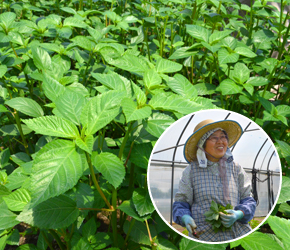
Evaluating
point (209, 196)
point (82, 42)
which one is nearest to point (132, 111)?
point (209, 196)

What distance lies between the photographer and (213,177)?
0.69 m

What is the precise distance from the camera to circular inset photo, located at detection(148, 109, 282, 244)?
0.69 m

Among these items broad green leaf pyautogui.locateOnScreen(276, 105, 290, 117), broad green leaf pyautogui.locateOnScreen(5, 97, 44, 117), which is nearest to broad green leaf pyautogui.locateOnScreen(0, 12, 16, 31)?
broad green leaf pyautogui.locateOnScreen(5, 97, 44, 117)

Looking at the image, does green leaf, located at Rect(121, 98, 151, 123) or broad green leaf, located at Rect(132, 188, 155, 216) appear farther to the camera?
broad green leaf, located at Rect(132, 188, 155, 216)

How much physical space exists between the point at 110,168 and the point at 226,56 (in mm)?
1045

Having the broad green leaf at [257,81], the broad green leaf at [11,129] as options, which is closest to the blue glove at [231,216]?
the broad green leaf at [257,81]

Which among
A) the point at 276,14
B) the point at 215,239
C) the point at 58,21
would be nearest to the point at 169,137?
the point at 215,239

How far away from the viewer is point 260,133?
0.72m

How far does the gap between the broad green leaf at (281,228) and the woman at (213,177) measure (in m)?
0.17

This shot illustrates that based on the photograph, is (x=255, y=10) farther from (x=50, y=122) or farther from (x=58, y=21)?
(x=50, y=122)

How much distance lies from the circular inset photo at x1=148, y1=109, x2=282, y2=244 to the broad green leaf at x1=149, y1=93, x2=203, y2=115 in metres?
0.08

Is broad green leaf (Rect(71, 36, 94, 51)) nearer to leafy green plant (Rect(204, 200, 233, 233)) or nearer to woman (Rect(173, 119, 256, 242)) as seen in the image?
woman (Rect(173, 119, 256, 242))

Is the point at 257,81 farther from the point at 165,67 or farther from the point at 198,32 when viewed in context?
the point at 165,67

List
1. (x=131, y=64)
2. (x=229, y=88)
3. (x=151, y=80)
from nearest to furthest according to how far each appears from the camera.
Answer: (x=151, y=80) → (x=131, y=64) → (x=229, y=88)
